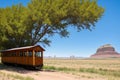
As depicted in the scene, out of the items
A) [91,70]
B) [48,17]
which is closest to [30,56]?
[48,17]

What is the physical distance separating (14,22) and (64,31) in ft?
26.0

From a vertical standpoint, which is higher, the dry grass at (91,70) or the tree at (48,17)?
the tree at (48,17)

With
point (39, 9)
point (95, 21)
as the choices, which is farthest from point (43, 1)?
point (95, 21)

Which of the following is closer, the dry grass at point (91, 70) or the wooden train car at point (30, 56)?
the dry grass at point (91, 70)

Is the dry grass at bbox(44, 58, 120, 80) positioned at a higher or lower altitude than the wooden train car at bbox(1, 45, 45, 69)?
lower

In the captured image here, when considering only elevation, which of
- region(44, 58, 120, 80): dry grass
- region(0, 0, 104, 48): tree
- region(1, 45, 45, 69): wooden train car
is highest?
region(0, 0, 104, 48): tree

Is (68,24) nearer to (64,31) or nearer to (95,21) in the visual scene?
(64,31)

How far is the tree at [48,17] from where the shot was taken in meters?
37.2

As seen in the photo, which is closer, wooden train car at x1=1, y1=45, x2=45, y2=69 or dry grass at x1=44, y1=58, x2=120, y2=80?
dry grass at x1=44, y1=58, x2=120, y2=80

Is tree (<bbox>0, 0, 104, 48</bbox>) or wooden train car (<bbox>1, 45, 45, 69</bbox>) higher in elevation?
tree (<bbox>0, 0, 104, 48</bbox>)

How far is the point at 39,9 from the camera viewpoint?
37.5 metres

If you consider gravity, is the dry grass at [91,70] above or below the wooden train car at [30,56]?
below

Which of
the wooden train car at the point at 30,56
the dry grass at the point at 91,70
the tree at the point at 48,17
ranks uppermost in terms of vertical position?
the tree at the point at 48,17

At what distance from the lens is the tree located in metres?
37.2
